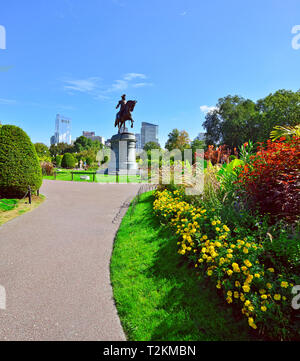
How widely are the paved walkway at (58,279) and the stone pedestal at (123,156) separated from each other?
50.7ft

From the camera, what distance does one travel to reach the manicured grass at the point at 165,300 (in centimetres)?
212

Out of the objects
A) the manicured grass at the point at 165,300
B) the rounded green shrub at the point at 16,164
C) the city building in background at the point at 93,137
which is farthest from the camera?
the city building in background at the point at 93,137

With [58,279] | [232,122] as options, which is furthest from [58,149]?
[58,279]

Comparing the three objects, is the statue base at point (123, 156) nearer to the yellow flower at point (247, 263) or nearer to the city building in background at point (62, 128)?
the yellow flower at point (247, 263)

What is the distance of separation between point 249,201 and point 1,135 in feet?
33.3

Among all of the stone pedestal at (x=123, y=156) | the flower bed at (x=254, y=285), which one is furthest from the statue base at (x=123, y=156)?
the flower bed at (x=254, y=285)

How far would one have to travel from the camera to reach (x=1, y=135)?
27.5 feet

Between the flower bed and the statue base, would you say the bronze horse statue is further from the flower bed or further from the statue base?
the flower bed

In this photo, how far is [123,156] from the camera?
21.8m

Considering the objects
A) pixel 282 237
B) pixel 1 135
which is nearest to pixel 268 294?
pixel 282 237

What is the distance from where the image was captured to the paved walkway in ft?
7.30

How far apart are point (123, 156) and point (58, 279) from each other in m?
19.3

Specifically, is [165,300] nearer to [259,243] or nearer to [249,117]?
[259,243]

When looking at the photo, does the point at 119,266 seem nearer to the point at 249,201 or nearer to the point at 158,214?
the point at 158,214
